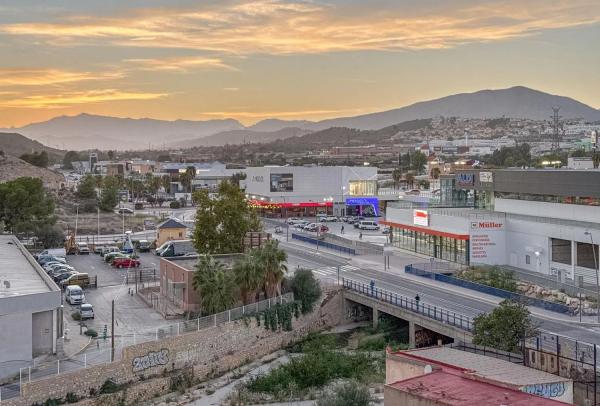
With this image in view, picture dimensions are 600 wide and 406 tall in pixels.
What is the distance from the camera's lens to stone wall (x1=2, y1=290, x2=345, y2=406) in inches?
1175

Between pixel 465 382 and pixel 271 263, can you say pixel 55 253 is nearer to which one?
pixel 271 263

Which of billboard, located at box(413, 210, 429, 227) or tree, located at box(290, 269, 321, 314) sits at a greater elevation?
billboard, located at box(413, 210, 429, 227)

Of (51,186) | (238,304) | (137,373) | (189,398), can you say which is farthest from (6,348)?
(51,186)

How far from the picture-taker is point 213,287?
40906 millimetres

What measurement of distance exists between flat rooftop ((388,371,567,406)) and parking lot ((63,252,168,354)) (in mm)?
16790

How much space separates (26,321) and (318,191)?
260 feet

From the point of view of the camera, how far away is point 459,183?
67000 mm

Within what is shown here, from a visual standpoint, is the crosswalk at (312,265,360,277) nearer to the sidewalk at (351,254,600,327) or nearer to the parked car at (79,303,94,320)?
the sidewalk at (351,254,600,327)

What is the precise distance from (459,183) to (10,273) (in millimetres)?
39763

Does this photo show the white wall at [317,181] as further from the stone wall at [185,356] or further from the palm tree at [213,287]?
the palm tree at [213,287]

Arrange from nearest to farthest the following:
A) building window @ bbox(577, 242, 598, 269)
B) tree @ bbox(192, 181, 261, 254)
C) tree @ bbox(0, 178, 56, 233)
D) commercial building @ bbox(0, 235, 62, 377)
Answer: commercial building @ bbox(0, 235, 62, 377), building window @ bbox(577, 242, 598, 269), tree @ bbox(192, 181, 261, 254), tree @ bbox(0, 178, 56, 233)

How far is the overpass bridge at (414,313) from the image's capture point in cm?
3841

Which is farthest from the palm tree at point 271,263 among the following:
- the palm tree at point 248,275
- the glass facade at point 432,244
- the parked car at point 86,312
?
the glass facade at point 432,244

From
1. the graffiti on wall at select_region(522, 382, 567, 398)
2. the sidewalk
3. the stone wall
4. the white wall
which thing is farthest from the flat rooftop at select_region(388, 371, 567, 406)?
the white wall
